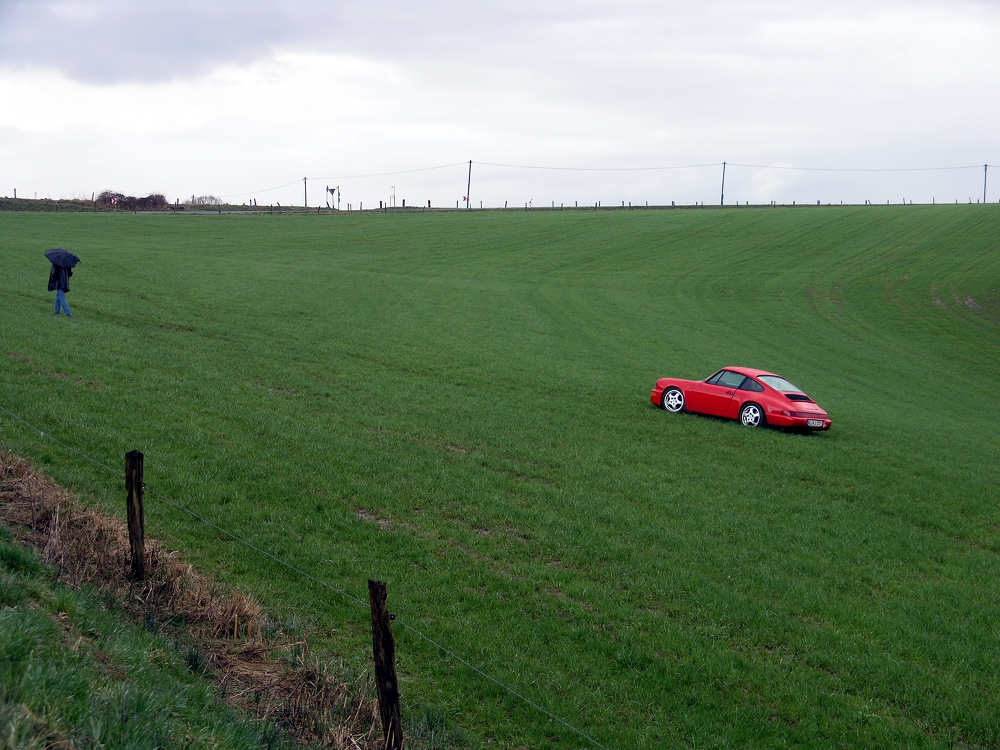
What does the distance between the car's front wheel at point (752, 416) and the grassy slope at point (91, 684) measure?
14548 millimetres

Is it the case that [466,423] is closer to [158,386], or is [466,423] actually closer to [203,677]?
[158,386]

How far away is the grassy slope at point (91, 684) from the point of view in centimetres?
406

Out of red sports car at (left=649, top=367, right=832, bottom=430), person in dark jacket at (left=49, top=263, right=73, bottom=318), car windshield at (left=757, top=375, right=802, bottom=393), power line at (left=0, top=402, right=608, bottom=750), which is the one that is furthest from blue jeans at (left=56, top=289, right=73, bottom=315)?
car windshield at (left=757, top=375, right=802, bottom=393)

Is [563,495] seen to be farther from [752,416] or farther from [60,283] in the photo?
[60,283]

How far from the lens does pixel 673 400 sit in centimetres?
1912

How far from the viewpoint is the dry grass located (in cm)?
575

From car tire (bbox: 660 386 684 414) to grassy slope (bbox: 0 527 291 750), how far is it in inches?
577

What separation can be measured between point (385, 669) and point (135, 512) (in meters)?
3.36

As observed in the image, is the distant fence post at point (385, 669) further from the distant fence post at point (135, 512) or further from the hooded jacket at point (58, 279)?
the hooded jacket at point (58, 279)

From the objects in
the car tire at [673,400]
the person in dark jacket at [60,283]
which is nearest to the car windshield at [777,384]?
the car tire at [673,400]

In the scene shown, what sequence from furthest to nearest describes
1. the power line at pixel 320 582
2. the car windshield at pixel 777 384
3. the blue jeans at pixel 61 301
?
the blue jeans at pixel 61 301
the car windshield at pixel 777 384
the power line at pixel 320 582

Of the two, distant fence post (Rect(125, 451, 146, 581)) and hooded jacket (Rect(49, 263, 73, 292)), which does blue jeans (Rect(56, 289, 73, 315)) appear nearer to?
hooded jacket (Rect(49, 263, 73, 292))

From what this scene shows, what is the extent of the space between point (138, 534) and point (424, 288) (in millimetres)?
31686

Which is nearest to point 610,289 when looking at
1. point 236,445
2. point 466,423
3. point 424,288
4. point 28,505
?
point 424,288
